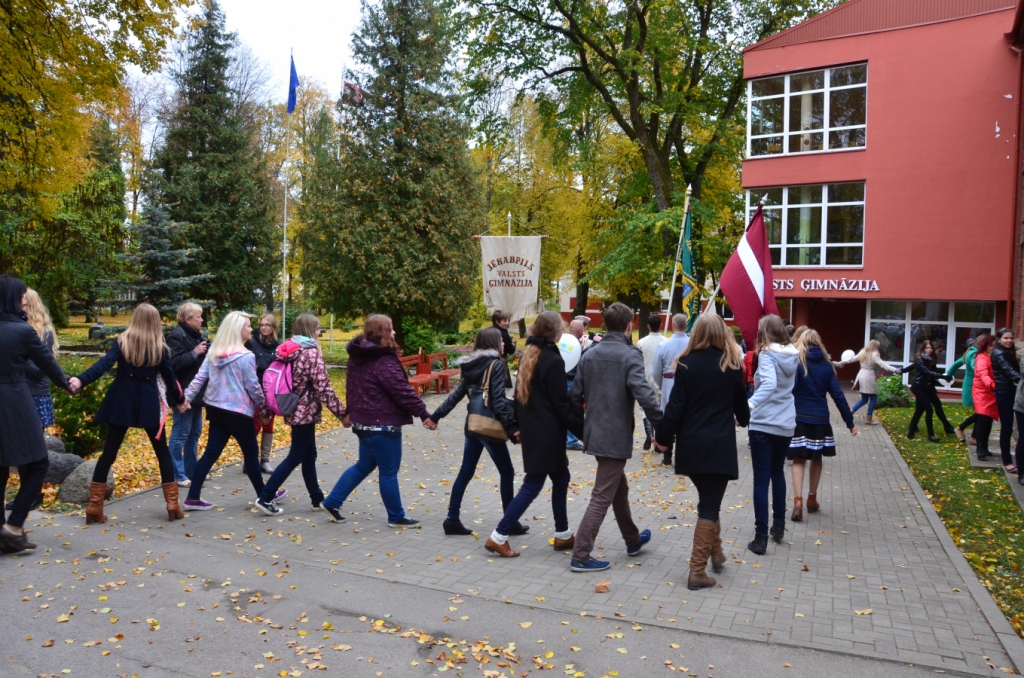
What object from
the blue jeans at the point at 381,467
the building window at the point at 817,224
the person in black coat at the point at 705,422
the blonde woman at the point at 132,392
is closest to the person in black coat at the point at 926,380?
the person in black coat at the point at 705,422

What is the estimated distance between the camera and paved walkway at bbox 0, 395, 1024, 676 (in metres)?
4.55

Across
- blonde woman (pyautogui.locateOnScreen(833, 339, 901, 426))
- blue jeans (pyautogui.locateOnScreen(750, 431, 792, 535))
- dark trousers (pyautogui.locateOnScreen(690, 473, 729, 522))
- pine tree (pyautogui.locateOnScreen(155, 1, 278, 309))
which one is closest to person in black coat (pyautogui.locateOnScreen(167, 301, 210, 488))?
dark trousers (pyautogui.locateOnScreen(690, 473, 729, 522))

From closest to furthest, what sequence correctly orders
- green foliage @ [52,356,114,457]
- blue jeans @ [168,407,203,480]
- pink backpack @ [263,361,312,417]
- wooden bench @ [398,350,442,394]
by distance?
pink backpack @ [263,361,312,417] < blue jeans @ [168,407,203,480] < green foliage @ [52,356,114,457] < wooden bench @ [398,350,442,394]

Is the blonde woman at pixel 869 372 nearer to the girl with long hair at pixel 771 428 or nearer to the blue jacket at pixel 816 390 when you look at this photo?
the blue jacket at pixel 816 390

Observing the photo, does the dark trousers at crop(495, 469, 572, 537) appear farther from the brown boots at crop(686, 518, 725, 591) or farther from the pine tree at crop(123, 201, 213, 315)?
the pine tree at crop(123, 201, 213, 315)

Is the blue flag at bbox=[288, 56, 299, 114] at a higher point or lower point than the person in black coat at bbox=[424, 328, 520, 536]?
higher

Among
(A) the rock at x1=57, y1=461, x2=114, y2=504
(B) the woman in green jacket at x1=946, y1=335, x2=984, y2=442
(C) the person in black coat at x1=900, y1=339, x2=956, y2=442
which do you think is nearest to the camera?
(A) the rock at x1=57, y1=461, x2=114, y2=504

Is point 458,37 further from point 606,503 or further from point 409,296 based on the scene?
point 606,503

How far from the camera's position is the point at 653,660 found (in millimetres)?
4473

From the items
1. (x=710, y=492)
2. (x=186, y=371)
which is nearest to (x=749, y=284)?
(x=710, y=492)

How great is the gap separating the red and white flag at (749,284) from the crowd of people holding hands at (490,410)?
1.31 meters

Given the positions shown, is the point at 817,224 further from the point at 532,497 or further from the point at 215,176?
the point at 532,497

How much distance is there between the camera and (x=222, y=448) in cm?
726

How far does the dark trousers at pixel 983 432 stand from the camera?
1098cm
